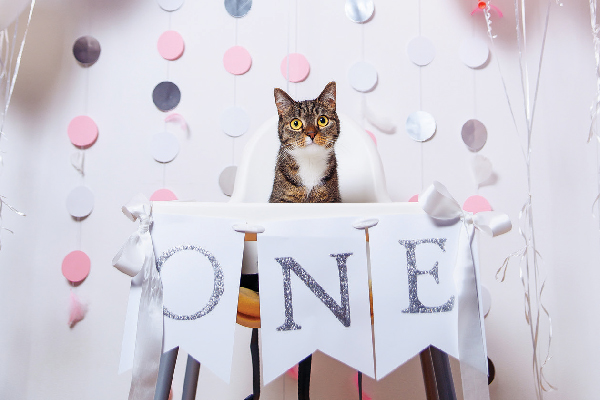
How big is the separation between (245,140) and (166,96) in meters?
0.29

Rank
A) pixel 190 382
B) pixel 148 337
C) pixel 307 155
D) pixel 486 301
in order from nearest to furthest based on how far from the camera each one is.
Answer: pixel 148 337
pixel 190 382
pixel 307 155
pixel 486 301

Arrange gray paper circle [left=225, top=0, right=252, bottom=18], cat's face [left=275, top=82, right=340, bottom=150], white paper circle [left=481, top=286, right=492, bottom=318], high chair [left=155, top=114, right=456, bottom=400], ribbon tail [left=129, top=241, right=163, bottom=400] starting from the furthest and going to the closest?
gray paper circle [left=225, top=0, right=252, bottom=18] < white paper circle [left=481, top=286, right=492, bottom=318] < high chair [left=155, top=114, right=456, bottom=400] < cat's face [left=275, top=82, right=340, bottom=150] < ribbon tail [left=129, top=241, right=163, bottom=400]

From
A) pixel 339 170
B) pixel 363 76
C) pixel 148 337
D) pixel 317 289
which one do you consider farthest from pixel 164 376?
pixel 363 76

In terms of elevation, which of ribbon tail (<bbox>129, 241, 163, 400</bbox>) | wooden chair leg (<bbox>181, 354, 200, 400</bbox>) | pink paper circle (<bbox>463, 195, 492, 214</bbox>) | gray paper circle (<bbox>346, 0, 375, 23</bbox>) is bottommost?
wooden chair leg (<bbox>181, 354, 200, 400</bbox>)

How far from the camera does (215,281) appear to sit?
0.60 m

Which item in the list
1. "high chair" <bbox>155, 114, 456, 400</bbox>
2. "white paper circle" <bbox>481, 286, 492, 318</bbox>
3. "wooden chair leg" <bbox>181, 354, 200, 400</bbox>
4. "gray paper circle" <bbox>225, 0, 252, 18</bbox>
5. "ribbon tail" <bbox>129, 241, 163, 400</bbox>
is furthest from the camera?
"gray paper circle" <bbox>225, 0, 252, 18</bbox>

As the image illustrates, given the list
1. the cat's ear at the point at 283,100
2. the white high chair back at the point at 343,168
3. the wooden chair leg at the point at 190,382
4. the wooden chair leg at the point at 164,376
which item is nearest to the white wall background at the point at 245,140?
the white high chair back at the point at 343,168

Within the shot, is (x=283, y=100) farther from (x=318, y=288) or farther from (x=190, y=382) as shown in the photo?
(x=190, y=382)

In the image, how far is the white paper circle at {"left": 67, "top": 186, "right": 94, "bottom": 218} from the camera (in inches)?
50.9

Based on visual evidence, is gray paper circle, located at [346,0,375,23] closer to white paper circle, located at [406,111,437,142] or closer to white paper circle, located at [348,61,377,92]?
white paper circle, located at [348,61,377,92]

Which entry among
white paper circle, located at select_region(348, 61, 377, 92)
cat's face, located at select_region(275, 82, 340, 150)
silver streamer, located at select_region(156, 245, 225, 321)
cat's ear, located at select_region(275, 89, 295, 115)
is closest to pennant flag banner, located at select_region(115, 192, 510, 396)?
silver streamer, located at select_region(156, 245, 225, 321)

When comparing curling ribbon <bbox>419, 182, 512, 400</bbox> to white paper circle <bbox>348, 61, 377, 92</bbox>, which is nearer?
curling ribbon <bbox>419, 182, 512, 400</bbox>

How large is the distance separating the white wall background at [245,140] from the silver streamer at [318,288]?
72 cm

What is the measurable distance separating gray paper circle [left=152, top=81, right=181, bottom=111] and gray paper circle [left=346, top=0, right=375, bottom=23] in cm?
61
